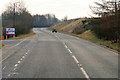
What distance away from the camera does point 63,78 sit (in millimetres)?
8602

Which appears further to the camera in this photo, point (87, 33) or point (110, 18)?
point (87, 33)

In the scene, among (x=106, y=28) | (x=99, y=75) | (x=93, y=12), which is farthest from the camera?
(x=93, y=12)

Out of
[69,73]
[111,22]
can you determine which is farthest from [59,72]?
[111,22]

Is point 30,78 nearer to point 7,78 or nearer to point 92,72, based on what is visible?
point 7,78

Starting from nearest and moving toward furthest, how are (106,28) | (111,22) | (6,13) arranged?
(111,22) < (106,28) < (6,13)

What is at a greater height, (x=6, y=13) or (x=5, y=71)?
(x=6, y=13)

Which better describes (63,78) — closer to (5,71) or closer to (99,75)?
(99,75)

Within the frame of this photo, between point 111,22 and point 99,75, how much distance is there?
14.6 m

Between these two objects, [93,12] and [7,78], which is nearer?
[7,78]

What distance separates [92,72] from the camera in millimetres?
9961

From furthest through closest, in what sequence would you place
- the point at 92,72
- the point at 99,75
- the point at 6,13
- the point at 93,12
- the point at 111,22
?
the point at 6,13 → the point at 93,12 → the point at 111,22 → the point at 92,72 → the point at 99,75

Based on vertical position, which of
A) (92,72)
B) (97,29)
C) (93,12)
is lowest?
(92,72)

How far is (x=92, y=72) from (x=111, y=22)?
14029 millimetres

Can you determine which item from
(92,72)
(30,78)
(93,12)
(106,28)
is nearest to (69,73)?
(92,72)
